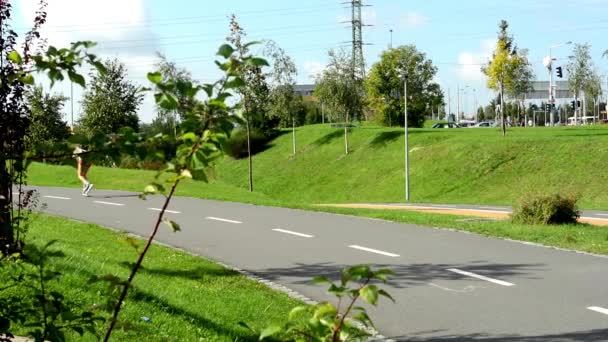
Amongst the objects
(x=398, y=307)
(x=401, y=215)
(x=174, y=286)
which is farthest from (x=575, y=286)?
(x=401, y=215)

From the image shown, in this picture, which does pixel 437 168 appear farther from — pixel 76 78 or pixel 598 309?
pixel 76 78

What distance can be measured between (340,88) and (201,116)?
5171 cm

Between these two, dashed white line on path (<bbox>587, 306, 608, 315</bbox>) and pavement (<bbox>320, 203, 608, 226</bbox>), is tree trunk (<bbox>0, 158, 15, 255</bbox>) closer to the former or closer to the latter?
dashed white line on path (<bbox>587, 306, 608, 315</bbox>)

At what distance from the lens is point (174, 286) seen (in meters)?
8.81

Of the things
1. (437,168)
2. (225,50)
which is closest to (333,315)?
(225,50)

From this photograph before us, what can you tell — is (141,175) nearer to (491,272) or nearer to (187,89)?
(491,272)

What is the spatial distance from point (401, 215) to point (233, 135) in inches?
672

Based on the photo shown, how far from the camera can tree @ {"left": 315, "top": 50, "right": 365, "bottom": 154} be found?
53.8 m

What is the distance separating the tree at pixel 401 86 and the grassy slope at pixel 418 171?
12239 mm

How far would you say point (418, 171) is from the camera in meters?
46.9

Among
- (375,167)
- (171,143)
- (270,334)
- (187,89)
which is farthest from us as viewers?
(375,167)

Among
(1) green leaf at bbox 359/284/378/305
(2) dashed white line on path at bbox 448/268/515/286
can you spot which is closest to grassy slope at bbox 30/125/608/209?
(2) dashed white line on path at bbox 448/268/515/286

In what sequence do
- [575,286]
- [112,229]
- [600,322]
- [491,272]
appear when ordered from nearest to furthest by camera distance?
[600,322] < [575,286] < [491,272] < [112,229]

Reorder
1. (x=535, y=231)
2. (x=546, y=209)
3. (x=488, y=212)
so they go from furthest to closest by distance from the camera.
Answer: (x=488, y=212), (x=546, y=209), (x=535, y=231)
